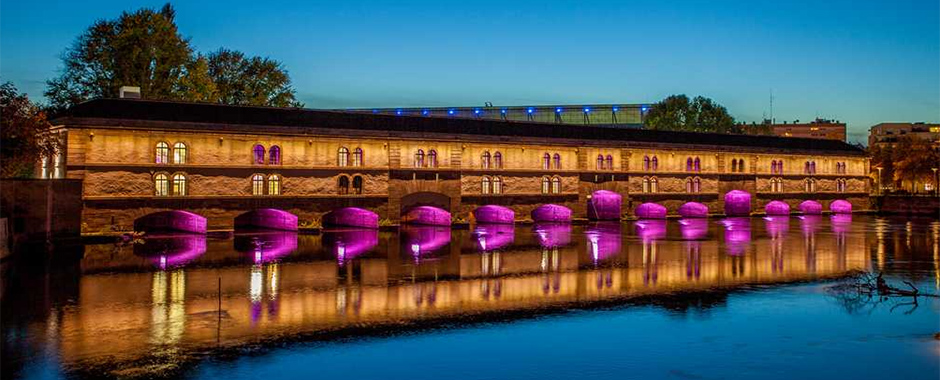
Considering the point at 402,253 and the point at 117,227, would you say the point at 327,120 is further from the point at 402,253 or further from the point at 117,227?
the point at 402,253

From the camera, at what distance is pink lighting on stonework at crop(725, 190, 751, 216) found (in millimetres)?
77750

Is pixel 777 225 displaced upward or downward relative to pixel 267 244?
upward

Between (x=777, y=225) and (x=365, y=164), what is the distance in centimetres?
3307

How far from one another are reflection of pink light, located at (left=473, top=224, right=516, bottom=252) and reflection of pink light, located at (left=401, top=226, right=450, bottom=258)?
2.03 m

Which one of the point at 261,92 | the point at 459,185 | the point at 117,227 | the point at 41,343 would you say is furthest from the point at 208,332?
the point at 261,92

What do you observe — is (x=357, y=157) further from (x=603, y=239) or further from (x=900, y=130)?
(x=900, y=130)

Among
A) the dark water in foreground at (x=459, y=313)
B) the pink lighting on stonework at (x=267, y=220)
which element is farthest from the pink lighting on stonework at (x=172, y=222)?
the dark water in foreground at (x=459, y=313)

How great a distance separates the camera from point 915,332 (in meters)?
21.9

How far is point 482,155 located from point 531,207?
20.0 ft

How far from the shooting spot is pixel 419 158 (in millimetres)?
58656

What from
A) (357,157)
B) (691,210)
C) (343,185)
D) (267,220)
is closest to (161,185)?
(267,220)

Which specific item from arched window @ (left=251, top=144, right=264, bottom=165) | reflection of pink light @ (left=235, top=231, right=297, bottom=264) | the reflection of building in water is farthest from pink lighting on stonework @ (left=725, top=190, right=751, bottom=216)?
arched window @ (left=251, top=144, right=264, bottom=165)

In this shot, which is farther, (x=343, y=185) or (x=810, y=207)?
(x=810, y=207)

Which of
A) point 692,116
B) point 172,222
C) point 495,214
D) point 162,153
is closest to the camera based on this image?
point 162,153
